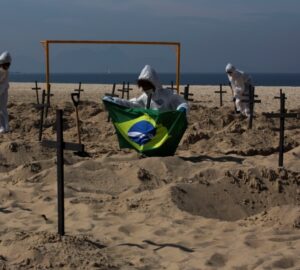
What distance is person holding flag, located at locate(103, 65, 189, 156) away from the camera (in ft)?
32.6

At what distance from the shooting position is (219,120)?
51.8 ft

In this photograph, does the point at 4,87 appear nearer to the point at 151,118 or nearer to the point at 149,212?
the point at 151,118

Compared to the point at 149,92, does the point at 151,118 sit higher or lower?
lower

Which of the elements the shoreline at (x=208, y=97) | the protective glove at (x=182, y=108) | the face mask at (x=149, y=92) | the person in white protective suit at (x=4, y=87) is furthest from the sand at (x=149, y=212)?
the shoreline at (x=208, y=97)

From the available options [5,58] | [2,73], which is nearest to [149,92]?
[5,58]

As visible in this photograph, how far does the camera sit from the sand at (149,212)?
5.25 m

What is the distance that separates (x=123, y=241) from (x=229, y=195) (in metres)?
1.96

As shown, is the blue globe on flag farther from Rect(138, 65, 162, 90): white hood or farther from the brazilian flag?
Rect(138, 65, 162, 90): white hood

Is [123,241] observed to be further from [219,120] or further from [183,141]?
[219,120]

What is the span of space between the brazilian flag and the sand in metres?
0.22

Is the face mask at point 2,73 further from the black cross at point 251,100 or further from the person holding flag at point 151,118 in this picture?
the black cross at point 251,100

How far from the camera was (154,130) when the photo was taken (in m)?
10.0

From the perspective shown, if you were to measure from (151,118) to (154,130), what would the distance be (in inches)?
7.2

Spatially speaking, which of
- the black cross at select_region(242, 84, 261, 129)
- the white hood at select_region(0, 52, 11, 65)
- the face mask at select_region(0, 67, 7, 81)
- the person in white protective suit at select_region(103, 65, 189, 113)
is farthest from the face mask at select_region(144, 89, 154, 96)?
the black cross at select_region(242, 84, 261, 129)
